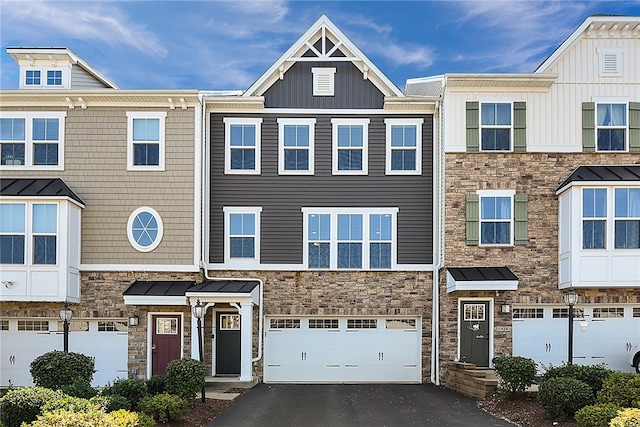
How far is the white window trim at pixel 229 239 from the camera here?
19.4 m

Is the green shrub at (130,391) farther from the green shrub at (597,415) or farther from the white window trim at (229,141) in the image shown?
the green shrub at (597,415)

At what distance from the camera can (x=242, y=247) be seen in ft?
64.0

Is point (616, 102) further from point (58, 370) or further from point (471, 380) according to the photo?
point (58, 370)

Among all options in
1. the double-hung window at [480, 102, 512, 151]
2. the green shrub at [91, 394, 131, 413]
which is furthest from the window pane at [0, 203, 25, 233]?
the double-hung window at [480, 102, 512, 151]

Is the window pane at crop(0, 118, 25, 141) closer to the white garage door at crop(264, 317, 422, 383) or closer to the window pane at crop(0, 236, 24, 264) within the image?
the window pane at crop(0, 236, 24, 264)

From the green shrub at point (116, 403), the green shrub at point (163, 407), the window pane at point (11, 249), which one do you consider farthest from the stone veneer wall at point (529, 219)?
the window pane at point (11, 249)

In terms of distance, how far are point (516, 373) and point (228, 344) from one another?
8199 mm

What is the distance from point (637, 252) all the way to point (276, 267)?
965 centimetres

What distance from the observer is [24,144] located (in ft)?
62.5

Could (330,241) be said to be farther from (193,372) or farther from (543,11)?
(543,11)

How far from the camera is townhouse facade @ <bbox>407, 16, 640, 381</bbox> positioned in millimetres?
18562

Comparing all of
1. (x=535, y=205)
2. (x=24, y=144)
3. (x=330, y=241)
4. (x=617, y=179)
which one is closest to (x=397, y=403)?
(x=330, y=241)

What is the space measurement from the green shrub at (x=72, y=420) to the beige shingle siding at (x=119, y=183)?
8939mm

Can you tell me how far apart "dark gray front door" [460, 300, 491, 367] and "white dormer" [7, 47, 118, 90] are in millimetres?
13317
